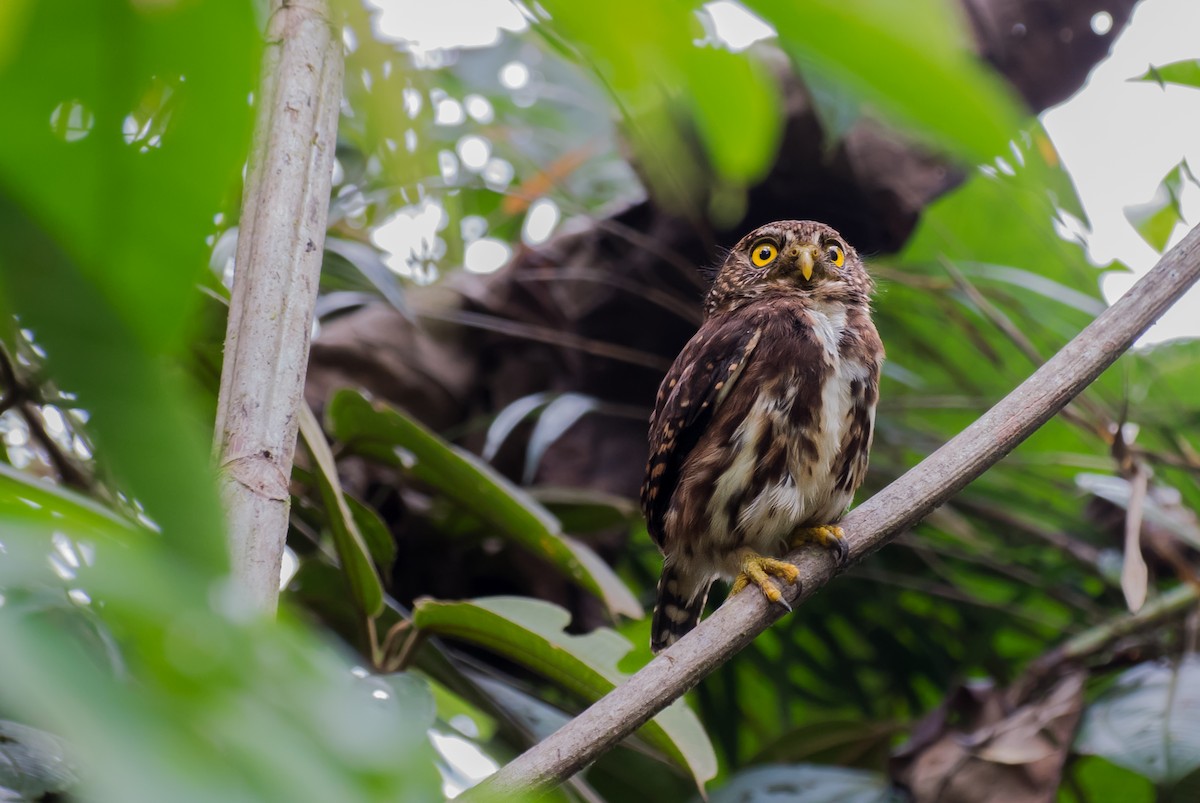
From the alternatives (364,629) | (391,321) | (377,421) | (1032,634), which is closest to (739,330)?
(377,421)

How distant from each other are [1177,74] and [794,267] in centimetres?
91

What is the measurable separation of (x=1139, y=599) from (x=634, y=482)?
175 centimetres

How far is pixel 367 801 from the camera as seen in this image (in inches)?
15.0

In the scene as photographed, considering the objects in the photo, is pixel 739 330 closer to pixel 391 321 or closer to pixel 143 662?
pixel 391 321

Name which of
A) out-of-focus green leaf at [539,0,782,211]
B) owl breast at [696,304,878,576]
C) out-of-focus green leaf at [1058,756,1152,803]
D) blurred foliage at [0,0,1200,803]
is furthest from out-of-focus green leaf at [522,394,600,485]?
out-of-focus green leaf at [539,0,782,211]

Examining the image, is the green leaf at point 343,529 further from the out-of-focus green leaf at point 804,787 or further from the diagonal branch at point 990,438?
the out-of-focus green leaf at point 804,787

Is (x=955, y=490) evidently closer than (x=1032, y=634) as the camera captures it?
→ Yes

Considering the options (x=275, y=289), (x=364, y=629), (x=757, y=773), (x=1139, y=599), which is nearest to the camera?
(x=275, y=289)

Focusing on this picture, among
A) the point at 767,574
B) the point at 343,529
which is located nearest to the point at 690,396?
the point at 767,574

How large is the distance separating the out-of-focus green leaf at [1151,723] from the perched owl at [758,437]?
2.57ft

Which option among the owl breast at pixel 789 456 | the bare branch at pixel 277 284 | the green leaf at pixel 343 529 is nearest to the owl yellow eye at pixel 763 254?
the owl breast at pixel 789 456

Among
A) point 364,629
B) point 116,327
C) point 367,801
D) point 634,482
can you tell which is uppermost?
point 116,327

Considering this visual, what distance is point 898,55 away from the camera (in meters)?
0.38

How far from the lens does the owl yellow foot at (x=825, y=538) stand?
204cm
